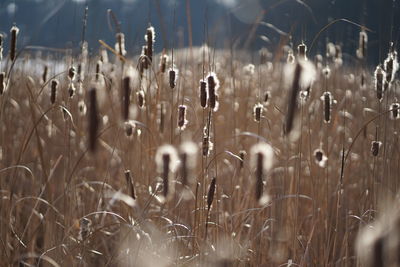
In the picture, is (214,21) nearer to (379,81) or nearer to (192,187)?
(192,187)

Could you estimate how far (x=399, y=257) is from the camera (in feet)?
2.16

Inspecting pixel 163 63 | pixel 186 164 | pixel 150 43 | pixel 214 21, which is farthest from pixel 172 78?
pixel 214 21

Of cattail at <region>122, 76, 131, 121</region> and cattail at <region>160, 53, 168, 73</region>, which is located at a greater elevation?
cattail at <region>160, 53, 168, 73</region>

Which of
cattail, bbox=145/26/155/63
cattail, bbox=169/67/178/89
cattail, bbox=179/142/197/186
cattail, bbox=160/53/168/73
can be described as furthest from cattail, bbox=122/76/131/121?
cattail, bbox=160/53/168/73

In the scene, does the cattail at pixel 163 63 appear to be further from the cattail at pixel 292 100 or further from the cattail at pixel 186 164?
the cattail at pixel 292 100

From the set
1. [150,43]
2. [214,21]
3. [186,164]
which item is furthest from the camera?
[214,21]

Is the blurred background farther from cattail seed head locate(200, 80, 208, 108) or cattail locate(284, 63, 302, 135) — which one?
cattail locate(284, 63, 302, 135)

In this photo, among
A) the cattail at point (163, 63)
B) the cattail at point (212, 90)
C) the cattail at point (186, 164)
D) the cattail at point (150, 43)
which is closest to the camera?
the cattail at point (186, 164)

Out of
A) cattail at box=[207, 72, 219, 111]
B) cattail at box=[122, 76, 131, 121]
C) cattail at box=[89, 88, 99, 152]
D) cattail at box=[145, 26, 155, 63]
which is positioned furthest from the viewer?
cattail at box=[145, 26, 155, 63]

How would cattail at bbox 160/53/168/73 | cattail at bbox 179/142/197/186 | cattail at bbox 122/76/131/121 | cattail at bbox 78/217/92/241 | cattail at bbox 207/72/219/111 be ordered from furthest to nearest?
cattail at bbox 160/53/168/73
cattail at bbox 78/217/92/241
cattail at bbox 207/72/219/111
cattail at bbox 179/142/197/186
cattail at bbox 122/76/131/121

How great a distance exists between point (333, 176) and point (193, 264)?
128cm

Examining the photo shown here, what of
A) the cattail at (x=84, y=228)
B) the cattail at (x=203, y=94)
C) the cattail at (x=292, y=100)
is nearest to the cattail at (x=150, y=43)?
the cattail at (x=203, y=94)

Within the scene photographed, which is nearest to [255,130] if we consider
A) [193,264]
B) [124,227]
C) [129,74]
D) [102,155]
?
[102,155]

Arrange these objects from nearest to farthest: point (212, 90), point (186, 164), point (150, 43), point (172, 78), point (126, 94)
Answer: point (126, 94)
point (186, 164)
point (212, 90)
point (172, 78)
point (150, 43)
